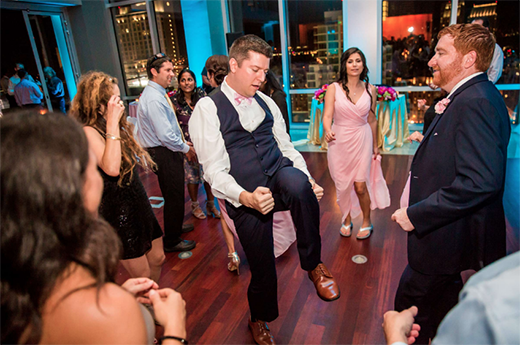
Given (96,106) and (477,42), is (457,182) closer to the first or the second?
(477,42)

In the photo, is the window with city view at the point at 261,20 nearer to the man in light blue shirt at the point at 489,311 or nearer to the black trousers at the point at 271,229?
the black trousers at the point at 271,229

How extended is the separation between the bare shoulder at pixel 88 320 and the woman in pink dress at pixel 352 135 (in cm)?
238

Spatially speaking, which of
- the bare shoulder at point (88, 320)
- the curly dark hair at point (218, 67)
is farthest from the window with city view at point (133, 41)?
the bare shoulder at point (88, 320)

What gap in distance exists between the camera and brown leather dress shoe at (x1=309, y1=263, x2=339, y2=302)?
5.66 feet

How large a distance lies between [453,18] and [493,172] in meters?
6.25

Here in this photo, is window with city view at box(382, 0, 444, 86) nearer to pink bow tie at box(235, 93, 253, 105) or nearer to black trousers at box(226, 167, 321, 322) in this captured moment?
pink bow tie at box(235, 93, 253, 105)

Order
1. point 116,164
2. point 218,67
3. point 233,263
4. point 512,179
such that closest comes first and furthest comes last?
1. point 116,164
2. point 233,263
3. point 218,67
4. point 512,179

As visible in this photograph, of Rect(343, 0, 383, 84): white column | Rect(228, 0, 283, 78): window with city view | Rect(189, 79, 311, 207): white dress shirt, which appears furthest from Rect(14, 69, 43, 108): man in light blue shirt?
Rect(189, 79, 311, 207): white dress shirt

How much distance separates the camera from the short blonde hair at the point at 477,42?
52.3 inches

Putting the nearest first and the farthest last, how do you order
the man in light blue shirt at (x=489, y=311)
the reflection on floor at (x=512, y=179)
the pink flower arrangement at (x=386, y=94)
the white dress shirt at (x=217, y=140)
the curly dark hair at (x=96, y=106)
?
the man in light blue shirt at (x=489, y=311) < the white dress shirt at (x=217, y=140) < the curly dark hair at (x=96, y=106) < the reflection on floor at (x=512, y=179) < the pink flower arrangement at (x=386, y=94)

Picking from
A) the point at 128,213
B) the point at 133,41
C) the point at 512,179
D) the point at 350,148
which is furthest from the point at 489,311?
the point at 133,41

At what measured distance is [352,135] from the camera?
9.57ft

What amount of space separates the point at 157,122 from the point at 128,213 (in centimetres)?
119

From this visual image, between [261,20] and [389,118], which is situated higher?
[261,20]
